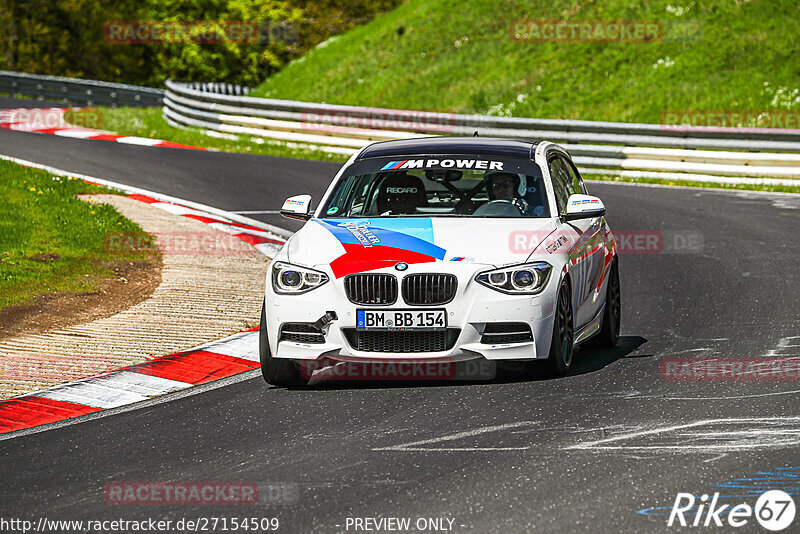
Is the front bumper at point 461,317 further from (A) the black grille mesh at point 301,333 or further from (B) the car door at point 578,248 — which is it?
(B) the car door at point 578,248

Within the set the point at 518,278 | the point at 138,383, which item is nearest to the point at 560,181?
the point at 518,278

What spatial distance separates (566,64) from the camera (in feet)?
105

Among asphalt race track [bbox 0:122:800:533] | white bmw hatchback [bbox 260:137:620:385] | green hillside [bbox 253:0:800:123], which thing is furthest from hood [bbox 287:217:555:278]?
green hillside [bbox 253:0:800:123]

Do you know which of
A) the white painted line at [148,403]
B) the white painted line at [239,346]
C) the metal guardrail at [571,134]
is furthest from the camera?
the metal guardrail at [571,134]

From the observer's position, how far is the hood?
8.00 meters

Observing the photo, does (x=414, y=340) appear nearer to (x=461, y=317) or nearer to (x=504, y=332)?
(x=461, y=317)

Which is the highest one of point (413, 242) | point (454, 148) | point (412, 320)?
point (454, 148)

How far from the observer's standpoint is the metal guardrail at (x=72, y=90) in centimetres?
3934

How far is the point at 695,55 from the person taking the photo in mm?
30281

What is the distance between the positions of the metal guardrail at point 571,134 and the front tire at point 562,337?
1378 cm

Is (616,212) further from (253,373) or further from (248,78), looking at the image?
(248,78)

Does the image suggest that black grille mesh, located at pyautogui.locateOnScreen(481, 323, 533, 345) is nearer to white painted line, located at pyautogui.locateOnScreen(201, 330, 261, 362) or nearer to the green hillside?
white painted line, located at pyautogui.locateOnScreen(201, 330, 261, 362)

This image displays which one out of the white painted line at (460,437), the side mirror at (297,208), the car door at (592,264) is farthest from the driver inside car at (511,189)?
the white painted line at (460,437)

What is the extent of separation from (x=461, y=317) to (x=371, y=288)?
1.95 feet
